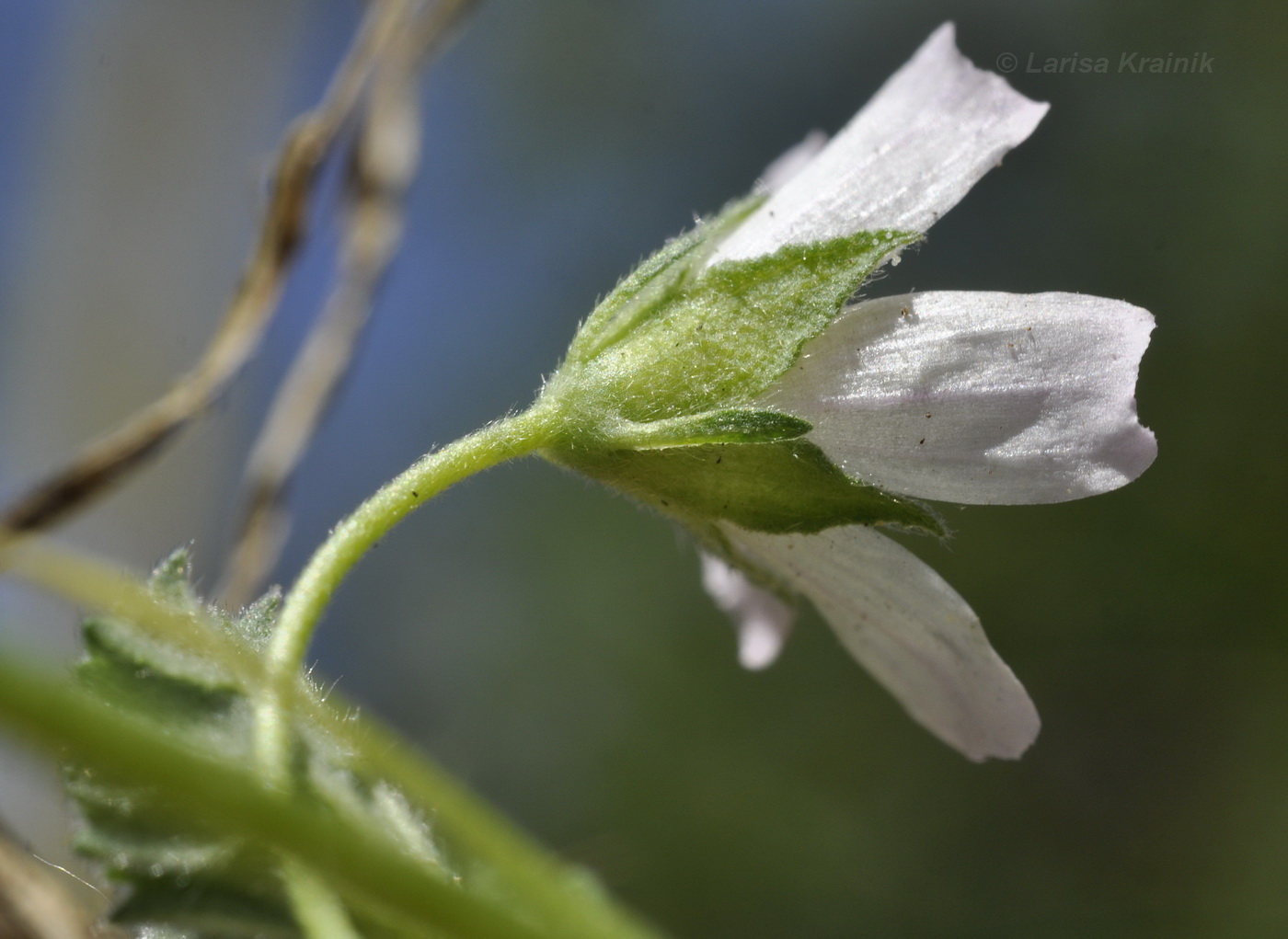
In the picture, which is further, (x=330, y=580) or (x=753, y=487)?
(x=753, y=487)

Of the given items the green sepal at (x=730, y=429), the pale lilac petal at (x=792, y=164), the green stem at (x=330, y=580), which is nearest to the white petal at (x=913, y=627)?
the green sepal at (x=730, y=429)

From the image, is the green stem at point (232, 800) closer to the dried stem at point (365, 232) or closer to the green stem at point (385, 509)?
the green stem at point (385, 509)

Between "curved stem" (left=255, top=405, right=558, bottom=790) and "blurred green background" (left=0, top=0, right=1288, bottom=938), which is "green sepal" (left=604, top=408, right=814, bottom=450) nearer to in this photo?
"curved stem" (left=255, top=405, right=558, bottom=790)

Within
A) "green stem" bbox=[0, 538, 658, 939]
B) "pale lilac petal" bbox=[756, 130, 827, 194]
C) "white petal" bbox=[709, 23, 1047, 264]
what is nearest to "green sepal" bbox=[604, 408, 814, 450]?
"white petal" bbox=[709, 23, 1047, 264]

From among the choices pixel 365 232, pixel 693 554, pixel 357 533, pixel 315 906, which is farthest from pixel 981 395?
pixel 693 554

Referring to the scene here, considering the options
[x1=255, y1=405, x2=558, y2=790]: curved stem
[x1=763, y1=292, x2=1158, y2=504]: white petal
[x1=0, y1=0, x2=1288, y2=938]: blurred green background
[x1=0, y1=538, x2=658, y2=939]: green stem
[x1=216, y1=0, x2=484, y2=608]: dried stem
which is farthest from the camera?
[x1=0, y1=0, x2=1288, y2=938]: blurred green background

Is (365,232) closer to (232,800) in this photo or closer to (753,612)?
(753,612)
